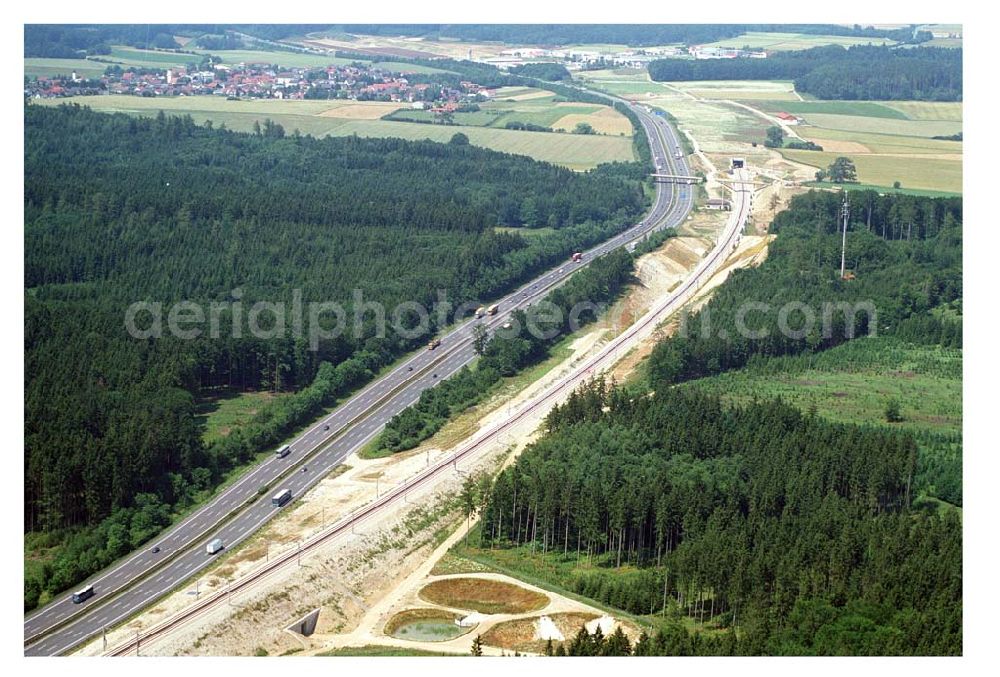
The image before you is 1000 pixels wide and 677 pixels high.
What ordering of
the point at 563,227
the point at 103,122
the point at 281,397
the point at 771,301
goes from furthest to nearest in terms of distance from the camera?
the point at 103,122 < the point at 563,227 < the point at 771,301 < the point at 281,397

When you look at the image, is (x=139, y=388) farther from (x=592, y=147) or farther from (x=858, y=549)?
(x=592, y=147)

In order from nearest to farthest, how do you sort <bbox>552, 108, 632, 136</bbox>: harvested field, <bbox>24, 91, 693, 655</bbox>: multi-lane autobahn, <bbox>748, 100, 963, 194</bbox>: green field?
<bbox>24, 91, 693, 655</bbox>: multi-lane autobahn → <bbox>748, 100, 963, 194</bbox>: green field → <bbox>552, 108, 632, 136</bbox>: harvested field

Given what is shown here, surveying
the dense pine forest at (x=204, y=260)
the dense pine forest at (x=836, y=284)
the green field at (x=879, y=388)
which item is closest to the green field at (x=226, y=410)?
the dense pine forest at (x=204, y=260)

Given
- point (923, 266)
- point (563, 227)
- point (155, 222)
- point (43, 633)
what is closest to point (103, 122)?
point (155, 222)

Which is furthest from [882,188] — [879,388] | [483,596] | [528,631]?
[528,631]

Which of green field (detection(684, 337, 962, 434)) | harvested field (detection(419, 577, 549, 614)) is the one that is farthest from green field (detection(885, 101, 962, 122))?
harvested field (detection(419, 577, 549, 614))

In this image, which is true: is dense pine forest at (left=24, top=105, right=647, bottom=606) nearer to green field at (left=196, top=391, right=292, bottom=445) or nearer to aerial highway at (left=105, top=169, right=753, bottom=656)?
green field at (left=196, top=391, right=292, bottom=445)
